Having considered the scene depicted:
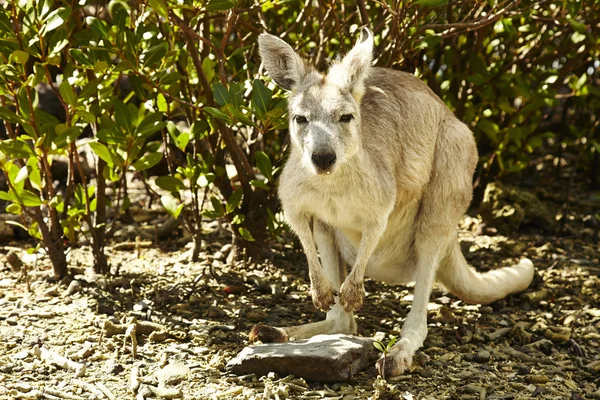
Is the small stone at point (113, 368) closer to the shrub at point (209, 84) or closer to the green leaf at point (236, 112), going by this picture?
the shrub at point (209, 84)

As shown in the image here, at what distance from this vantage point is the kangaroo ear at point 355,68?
4.17 m

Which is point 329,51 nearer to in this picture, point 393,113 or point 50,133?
point 393,113

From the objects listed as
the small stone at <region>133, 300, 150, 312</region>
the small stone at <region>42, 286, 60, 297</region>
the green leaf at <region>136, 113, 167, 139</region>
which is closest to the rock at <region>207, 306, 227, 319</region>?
the small stone at <region>133, 300, 150, 312</region>

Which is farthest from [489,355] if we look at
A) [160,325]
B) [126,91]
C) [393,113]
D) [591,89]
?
[126,91]

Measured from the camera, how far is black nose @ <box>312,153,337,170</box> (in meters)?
3.78

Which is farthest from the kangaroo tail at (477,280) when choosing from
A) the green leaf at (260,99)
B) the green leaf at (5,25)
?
the green leaf at (5,25)

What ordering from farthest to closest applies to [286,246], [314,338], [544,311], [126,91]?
1. [126,91]
2. [286,246]
3. [544,311]
4. [314,338]

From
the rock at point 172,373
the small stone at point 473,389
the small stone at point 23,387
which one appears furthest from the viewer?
the small stone at point 473,389

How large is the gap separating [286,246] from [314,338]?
1.94 m

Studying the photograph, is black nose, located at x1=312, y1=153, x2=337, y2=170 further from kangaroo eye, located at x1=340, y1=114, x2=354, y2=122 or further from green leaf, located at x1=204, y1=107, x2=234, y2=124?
green leaf, located at x1=204, y1=107, x2=234, y2=124

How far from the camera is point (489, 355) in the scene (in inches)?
174

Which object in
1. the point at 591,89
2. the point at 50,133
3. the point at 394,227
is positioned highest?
the point at 591,89

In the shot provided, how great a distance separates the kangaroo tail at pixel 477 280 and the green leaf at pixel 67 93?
97.9 inches

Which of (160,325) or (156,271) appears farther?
(156,271)
